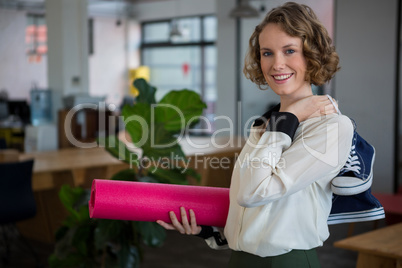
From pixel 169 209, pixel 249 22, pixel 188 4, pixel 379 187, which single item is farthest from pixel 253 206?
pixel 188 4

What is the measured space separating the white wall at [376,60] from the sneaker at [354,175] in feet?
17.6

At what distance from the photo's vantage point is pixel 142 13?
14688 millimetres

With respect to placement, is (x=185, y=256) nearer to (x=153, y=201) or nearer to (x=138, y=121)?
(x=138, y=121)

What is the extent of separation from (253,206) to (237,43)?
7311 millimetres

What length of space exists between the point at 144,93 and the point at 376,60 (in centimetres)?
475

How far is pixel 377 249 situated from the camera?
2.49m

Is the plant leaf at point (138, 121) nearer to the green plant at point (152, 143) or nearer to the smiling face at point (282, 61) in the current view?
the green plant at point (152, 143)

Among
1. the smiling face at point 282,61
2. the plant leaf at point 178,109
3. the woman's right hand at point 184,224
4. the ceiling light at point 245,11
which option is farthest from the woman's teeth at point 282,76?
the ceiling light at point 245,11

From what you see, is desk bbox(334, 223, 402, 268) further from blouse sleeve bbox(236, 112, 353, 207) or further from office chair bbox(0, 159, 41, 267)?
office chair bbox(0, 159, 41, 267)

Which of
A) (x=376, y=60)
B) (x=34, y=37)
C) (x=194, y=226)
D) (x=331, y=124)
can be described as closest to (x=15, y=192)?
(x=194, y=226)

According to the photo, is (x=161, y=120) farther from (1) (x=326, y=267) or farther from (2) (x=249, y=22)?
(2) (x=249, y=22)

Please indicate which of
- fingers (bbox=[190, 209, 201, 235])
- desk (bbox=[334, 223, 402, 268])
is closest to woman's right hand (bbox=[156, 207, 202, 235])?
fingers (bbox=[190, 209, 201, 235])

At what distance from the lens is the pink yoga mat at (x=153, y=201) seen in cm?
125

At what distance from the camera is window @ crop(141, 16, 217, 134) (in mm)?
13688
